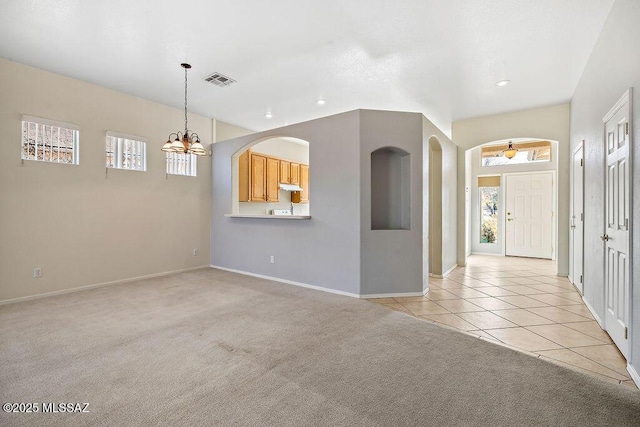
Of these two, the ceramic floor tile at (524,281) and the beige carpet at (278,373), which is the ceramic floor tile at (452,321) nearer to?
the beige carpet at (278,373)

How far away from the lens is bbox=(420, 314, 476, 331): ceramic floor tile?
300 centimetres

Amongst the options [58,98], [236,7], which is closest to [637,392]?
[236,7]

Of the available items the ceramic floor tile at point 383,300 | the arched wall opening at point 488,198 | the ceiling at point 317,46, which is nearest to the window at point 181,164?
the ceiling at point 317,46

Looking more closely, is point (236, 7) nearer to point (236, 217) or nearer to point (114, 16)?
point (114, 16)

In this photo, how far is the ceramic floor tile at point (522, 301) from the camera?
369cm

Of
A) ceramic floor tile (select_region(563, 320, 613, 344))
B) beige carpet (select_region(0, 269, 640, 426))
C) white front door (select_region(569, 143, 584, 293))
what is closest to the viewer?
beige carpet (select_region(0, 269, 640, 426))

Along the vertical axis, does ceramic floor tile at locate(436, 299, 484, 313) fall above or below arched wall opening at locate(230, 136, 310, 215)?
below

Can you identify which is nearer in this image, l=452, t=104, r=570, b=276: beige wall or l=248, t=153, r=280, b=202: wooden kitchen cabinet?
l=452, t=104, r=570, b=276: beige wall

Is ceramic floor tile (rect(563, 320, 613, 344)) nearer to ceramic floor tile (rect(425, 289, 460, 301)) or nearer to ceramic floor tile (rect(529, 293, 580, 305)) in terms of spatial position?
Result: ceramic floor tile (rect(529, 293, 580, 305))

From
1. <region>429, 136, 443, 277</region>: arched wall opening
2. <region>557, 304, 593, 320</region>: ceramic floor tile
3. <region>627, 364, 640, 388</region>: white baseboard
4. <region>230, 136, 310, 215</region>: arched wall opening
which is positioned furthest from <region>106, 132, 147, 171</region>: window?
<region>557, 304, 593, 320</region>: ceramic floor tile

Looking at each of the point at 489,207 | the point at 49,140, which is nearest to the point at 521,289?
the point at 489,207

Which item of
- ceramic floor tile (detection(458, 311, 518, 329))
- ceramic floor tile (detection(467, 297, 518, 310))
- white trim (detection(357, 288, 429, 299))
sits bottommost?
ceramic floor tile (detection(458, 311, 518, 329))

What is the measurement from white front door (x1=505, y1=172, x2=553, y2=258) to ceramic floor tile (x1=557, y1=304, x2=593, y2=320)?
434 cm

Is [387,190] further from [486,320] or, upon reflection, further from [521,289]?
[521,289]
